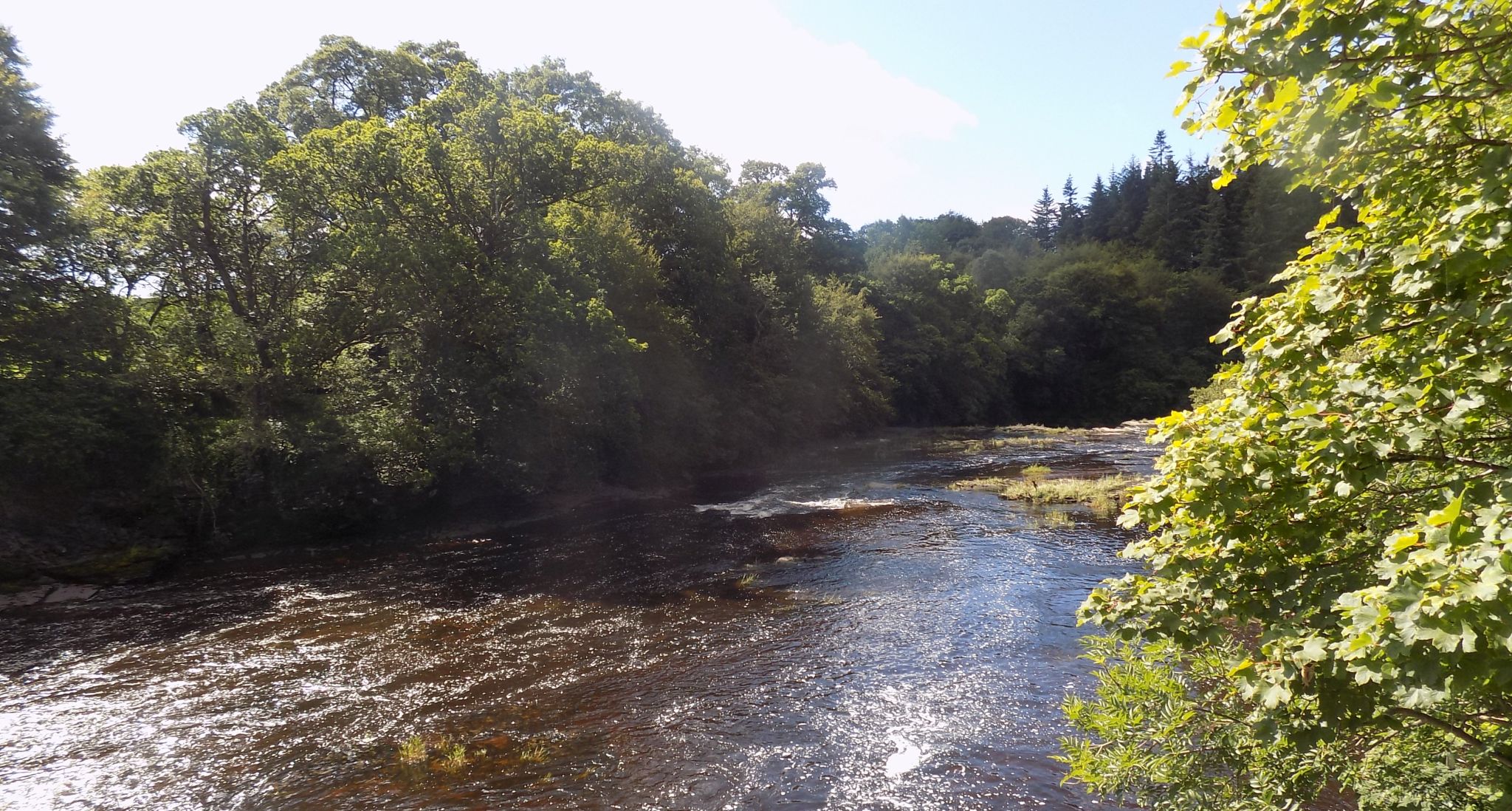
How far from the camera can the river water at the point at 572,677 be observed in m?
7.92

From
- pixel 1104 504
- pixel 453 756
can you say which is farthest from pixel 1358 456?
pixel 1104 504

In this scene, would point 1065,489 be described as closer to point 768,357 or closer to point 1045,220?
point 768,357

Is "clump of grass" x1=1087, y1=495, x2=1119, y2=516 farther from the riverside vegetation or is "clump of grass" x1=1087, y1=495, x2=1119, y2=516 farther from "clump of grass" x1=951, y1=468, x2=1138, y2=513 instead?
the riverside vegetation

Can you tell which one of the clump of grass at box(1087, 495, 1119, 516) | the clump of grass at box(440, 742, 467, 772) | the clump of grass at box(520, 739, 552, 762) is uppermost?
the clump of grass at box(1087, 495, 1119, 516)

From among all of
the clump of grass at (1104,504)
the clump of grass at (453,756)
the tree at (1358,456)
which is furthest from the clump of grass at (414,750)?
the clump of grass at (1104,504)

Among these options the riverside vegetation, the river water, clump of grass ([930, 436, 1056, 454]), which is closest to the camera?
the riverside vegetation

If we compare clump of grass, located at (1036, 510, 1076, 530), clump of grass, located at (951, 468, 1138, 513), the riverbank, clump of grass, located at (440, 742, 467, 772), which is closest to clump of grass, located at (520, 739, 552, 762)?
clump of grass, located at (440, 742, 467, 772)

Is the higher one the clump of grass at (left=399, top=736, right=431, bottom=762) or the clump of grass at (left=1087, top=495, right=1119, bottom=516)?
the clump of grass at (left=1087, top=495, right=1119, bottom=516)

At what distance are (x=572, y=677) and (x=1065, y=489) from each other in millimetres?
18170

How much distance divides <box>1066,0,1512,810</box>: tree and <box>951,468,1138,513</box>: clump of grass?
58.4ft

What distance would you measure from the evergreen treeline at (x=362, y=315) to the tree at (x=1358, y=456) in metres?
2.57

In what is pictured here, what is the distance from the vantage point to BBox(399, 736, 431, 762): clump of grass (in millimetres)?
8414

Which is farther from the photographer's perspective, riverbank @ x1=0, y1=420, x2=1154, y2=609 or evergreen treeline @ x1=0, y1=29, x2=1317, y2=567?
evergreen treeline @ x1=0, y1=29, x2=1317, y2=567

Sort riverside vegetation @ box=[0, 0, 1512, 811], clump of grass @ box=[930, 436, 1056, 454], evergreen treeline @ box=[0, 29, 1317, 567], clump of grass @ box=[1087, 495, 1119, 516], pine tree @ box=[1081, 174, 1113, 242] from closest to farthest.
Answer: riverside vegetation @ box=[0, 0, 1512, 811] → evergreen treeline @ box=[0, 29, 1317, 567] → clump of grass @ box=[1087, 495, 1119, 516] → clump of grass @ box=[930, 436, 1056, 454] → pine tree @ box=[1081, 174, 1113, 242]
